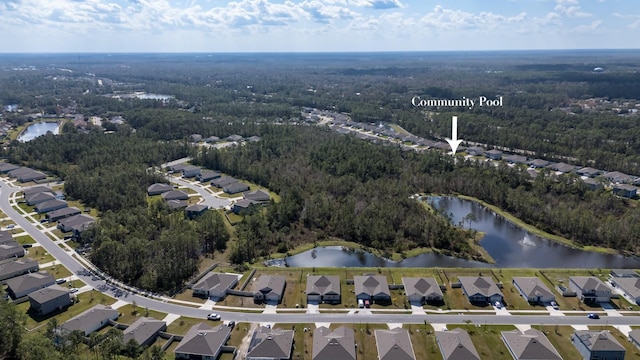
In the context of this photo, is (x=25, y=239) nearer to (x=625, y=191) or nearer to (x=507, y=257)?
(x=507, y=257)

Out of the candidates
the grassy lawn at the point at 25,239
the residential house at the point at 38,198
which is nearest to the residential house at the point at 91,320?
the grassy lawn at the point at 25,239

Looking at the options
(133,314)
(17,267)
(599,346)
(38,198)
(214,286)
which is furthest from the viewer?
(38,198)

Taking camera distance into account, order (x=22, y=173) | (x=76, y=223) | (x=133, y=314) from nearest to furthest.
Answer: (x=133, y=314) → (x=76, y=223) → (x=22, y=173)

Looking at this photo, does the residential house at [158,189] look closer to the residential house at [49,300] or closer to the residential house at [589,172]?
the residential house at [49,300]

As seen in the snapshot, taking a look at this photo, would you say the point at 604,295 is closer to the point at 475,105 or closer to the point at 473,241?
the point at 473,241

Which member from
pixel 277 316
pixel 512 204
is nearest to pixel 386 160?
pixel 512 204

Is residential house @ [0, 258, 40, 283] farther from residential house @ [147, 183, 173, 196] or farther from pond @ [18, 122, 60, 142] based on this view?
pond @ [18, 122, 60, 142]

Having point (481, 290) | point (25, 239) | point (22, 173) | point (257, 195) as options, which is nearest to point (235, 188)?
point (257, 195)

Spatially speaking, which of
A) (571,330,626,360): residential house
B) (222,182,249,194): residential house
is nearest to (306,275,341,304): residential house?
(571,330,626,360): residential house
